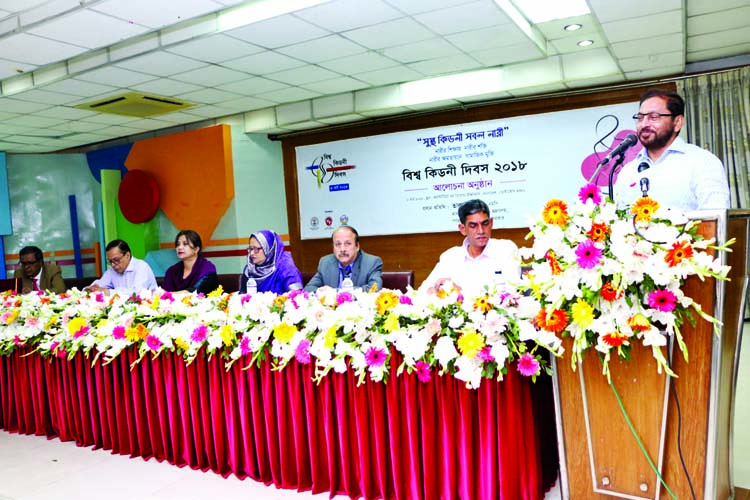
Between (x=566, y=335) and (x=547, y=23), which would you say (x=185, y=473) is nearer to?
(x=566, y=335)

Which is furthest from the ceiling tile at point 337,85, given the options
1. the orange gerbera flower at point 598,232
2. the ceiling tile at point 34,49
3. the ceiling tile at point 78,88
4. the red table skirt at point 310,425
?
the orange gerbera flower at point 598,232

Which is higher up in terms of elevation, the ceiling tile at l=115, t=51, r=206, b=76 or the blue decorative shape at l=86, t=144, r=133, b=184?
the ceiling tile at l=115, t=51, r=206, b=76

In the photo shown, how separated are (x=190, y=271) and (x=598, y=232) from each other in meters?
3.31

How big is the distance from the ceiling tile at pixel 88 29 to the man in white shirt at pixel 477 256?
2.64 metres

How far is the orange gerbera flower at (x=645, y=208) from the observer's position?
1727mm

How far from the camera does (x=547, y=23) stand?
4.64 metres

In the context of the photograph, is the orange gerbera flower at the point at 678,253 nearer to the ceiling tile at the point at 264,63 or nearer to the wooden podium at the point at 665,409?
the wooden podium at the point at 665,409

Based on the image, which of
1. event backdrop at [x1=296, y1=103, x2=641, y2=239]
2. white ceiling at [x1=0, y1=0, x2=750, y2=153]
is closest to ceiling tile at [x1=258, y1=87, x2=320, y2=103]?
white ceiling at [x1=0, y1=0, x2=750, y2=153]

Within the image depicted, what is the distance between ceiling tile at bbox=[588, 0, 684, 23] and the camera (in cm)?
401

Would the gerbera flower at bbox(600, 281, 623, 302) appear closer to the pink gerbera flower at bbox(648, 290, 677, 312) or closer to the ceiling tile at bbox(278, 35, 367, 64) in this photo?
the pink gerbera flower at bbox(648, 290, 677, 312)

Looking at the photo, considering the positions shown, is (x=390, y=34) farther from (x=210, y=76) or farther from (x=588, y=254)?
(x=588, y=254)

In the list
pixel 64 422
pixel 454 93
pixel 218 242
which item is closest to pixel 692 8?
pixel 454 93

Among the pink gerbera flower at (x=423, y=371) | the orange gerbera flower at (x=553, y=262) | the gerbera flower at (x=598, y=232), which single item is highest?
the gerbera flower at (x=598, y=232)

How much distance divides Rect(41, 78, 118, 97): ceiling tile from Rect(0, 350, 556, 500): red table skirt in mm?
2794
